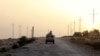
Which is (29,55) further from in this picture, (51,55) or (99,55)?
(99,55)

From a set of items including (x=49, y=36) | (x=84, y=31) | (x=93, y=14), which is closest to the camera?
(x=49, y=36)

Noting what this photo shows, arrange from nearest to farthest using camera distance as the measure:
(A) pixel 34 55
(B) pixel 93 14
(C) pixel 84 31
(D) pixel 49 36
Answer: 1. (A) pixel 34 55
2. (D) pixel 49 36
3. (B) pixel 93 14
4. (C) pixel 84 31

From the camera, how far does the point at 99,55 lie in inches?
1468

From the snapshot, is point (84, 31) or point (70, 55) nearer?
point (70, 55)

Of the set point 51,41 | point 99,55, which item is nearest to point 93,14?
point 51,41

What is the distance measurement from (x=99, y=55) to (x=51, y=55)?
563 cm

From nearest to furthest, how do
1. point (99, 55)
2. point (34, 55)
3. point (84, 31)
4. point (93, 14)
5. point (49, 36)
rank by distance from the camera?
point (34, 55) → point (99, 55) → point (49, 36) → point (93, 14) → point (84, 31)

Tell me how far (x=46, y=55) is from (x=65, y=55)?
186 cm

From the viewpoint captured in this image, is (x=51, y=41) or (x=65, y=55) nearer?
(x=65, y=55)

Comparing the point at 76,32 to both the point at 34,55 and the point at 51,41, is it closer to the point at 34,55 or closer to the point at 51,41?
the point at 51,41

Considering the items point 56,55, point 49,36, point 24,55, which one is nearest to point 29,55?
point 24,55

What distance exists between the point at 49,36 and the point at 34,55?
30.8 m

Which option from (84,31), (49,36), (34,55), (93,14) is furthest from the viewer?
(84,31)

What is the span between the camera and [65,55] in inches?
1369
